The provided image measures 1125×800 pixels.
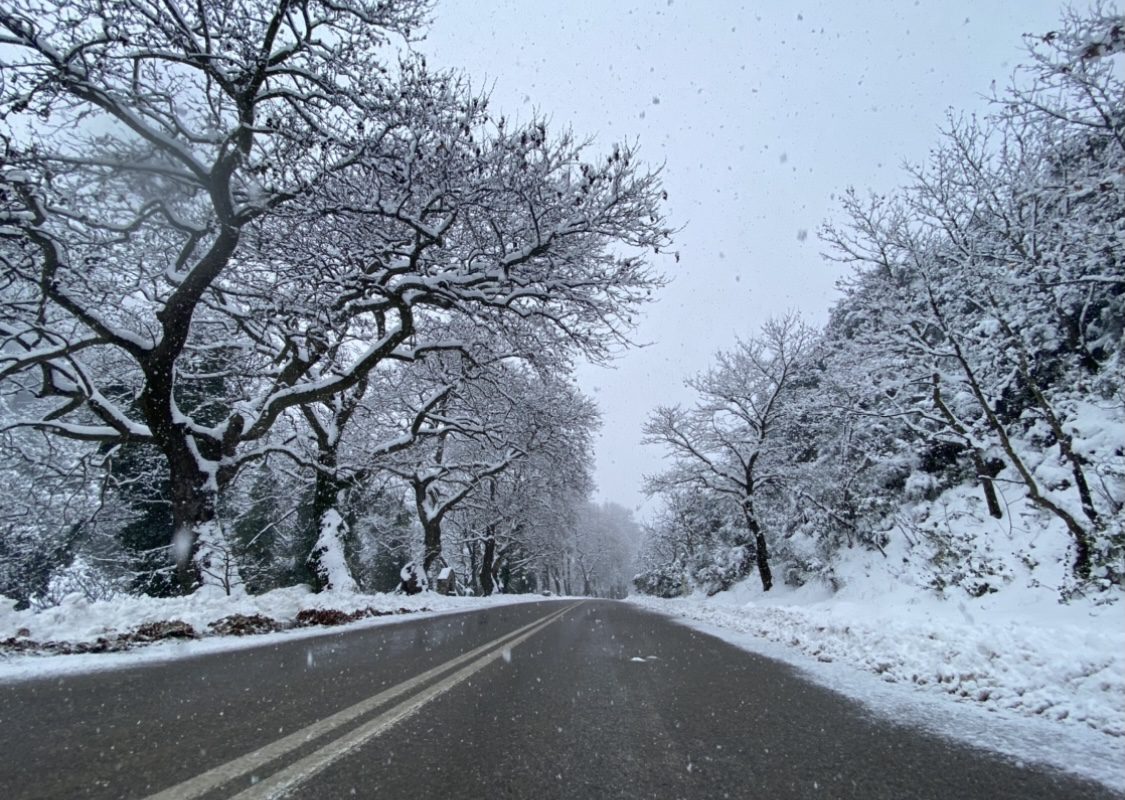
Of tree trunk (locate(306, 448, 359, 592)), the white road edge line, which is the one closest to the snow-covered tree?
tree trunk (locate(306, 448, 359, 592))

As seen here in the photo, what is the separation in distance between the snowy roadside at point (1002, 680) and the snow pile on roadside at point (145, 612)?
806cm

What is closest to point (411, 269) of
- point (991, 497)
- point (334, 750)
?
point (334, 750)

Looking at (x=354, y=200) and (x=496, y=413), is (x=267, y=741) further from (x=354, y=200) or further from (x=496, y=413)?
(x=496, y=413)

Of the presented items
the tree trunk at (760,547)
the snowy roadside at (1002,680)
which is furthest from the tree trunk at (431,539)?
the snowy roadside at (1002,680)

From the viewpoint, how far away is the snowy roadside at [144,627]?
5527mm

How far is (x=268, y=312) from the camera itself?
10.5 m

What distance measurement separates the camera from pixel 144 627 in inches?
277

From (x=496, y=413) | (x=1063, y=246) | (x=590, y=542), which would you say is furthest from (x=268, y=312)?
(x=590, y=542)

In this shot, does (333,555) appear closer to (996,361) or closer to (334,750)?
(334,750)

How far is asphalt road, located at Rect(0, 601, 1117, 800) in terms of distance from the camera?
2.41m

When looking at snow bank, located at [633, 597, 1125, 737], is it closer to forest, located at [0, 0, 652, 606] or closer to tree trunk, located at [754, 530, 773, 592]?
forest, located at [0, 0, 652, 606]

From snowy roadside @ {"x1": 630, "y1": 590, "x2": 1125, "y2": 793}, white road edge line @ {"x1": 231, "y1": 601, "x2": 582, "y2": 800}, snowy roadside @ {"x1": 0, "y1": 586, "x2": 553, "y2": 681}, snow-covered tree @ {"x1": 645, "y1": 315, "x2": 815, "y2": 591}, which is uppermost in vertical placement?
snow-covered tree @ {"x1": 645, "y1": 315, "x2": 815, "y2": 591}

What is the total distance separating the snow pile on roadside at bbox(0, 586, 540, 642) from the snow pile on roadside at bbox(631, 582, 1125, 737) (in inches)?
342

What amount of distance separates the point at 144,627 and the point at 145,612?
2.29 ft
